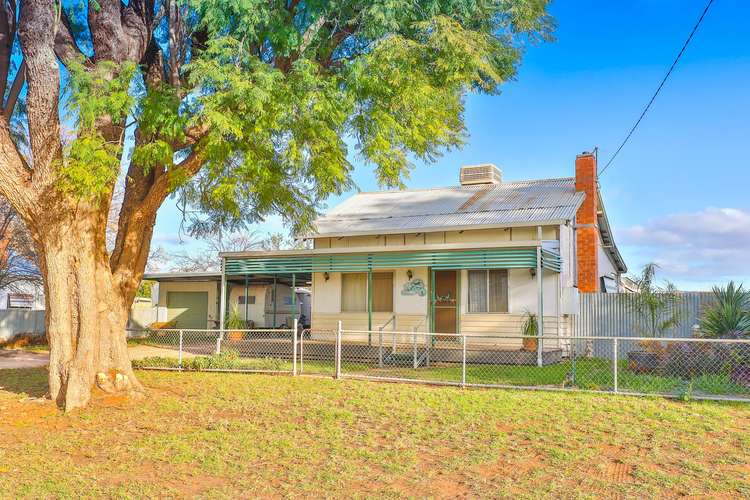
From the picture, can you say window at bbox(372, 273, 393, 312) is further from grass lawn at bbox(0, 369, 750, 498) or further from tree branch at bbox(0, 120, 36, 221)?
tree branch at bbox(0, 120, 36, 221)

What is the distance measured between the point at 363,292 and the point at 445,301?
8.05 ft

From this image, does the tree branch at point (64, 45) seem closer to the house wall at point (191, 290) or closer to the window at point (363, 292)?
the window at point (363, 292)

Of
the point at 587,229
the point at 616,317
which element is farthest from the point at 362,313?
the point at 587,229

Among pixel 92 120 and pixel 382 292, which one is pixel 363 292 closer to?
pixel 382 292

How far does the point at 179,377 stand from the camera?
13.1 meters

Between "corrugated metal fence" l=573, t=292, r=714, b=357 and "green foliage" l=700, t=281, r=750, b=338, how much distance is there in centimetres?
435

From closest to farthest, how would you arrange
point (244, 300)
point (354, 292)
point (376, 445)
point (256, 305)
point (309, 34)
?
point (376, 445) < point (309, 34) < point (354, 292) < point (256, 305) < point (244, 300)

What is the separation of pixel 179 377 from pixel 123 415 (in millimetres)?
3720

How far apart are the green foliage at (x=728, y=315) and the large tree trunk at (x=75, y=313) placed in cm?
1128

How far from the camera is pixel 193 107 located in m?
10.2

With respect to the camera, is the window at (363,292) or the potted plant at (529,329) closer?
the potted plant at (529,329)

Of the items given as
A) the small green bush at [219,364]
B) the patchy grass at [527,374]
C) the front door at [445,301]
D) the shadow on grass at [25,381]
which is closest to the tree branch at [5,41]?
the shadow on grass at [25,381]

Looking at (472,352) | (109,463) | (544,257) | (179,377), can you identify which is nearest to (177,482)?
(109,463)

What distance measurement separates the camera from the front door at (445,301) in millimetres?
18094
